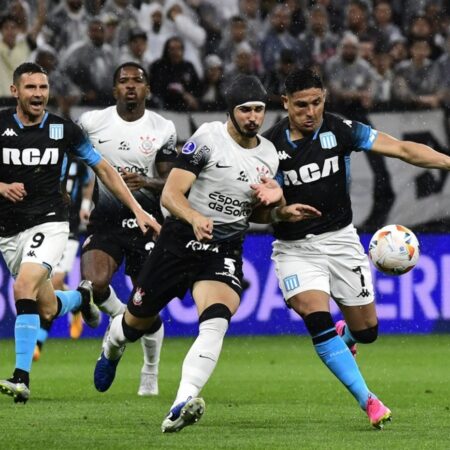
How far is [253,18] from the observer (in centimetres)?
1798

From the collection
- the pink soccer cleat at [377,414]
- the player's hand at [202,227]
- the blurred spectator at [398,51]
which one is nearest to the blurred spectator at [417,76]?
the blurred spectator at [398,51]

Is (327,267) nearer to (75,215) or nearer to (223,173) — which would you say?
(223,173)

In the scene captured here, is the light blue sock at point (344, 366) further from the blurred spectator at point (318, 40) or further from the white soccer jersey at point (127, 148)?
the blurred spectator at point (318, 40)

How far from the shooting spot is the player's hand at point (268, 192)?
8.14 metres

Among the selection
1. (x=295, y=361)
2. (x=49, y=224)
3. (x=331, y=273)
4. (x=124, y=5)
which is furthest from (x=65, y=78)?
(x=331, y=273)

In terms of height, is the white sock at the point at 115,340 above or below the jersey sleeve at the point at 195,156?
below

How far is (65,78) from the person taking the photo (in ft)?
52.9

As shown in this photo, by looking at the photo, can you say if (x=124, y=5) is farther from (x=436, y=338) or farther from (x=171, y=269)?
(x=171, y=269)

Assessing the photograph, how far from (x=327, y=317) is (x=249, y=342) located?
6.84 metres

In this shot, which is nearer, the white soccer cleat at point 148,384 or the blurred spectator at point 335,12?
the white soccer cleat at point 148,384

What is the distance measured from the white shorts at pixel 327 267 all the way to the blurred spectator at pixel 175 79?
6.94 metres

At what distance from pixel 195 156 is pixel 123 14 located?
9.76 meters

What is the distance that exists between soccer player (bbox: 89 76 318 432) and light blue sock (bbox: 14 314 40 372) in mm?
998

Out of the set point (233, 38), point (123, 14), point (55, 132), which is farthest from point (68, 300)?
point (123, 14)
